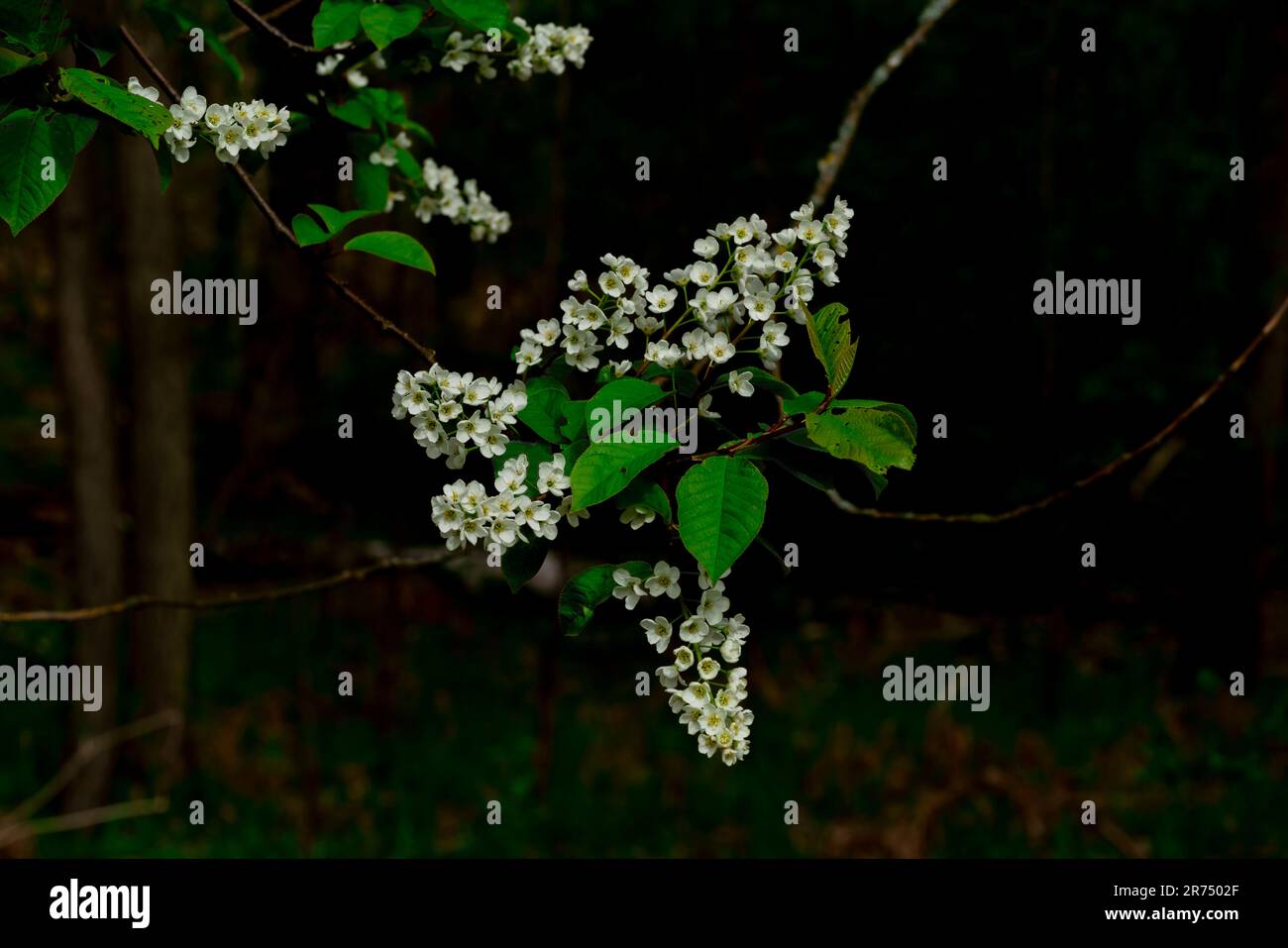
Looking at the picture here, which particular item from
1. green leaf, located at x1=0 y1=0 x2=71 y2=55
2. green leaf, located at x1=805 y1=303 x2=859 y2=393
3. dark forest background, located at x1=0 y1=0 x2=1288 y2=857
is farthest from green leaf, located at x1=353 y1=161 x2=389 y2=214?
dark forest background, located at x1=0 y1=0 x2=1288 y2=857

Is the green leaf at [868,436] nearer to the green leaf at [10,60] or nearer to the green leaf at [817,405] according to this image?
the green leaf at [817,405]

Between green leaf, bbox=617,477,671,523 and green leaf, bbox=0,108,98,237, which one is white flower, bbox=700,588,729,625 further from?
green leaf, bbox=0,108,98,237

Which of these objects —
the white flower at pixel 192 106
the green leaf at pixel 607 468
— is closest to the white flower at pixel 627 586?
the green leaf at pixel 607 468

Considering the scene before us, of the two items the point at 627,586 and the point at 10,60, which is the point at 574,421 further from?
the point at 10,60

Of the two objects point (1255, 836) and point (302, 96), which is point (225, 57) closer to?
point (302, 96)

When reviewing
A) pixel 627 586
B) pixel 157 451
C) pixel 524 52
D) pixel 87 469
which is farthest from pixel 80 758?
pixel 627 586
